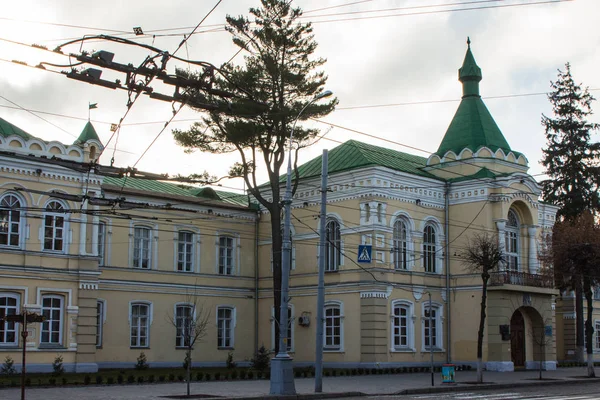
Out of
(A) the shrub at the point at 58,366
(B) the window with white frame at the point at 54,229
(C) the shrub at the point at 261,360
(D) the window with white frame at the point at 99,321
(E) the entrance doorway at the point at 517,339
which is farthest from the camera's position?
(E) the entrance doorway at the point at 517,339

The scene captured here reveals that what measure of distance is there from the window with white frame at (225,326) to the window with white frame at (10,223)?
41.6ft

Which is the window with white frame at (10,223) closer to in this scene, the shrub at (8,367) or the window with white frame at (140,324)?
the shrub at (8,367)

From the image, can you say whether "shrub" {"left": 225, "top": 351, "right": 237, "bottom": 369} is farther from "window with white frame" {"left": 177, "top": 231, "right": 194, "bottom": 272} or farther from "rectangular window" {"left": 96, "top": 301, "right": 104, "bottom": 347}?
"rectangular window" {"left": 96, "top": 301, "right": 104, "bottom": 347}

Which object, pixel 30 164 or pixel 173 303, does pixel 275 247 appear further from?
pixel 30 164

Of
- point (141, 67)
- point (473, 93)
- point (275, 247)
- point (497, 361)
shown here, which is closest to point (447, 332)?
point (497, 361)

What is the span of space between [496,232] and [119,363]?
1892 cm

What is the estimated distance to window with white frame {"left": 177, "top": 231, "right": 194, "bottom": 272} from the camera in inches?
1521

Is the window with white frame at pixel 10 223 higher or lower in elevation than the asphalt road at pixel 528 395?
higher

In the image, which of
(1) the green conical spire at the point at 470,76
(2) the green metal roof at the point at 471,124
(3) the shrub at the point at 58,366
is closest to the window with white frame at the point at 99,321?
(3) the shrub at the point at 58,366

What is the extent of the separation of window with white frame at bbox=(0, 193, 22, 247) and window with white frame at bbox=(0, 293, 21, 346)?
2039 mm

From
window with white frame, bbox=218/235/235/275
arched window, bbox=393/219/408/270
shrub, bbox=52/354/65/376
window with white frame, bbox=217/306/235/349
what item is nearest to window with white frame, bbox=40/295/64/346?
shrub, bbox=52/354/65/376

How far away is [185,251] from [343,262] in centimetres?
821

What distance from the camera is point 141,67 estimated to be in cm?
1472

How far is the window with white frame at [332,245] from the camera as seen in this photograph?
37.4 meters
